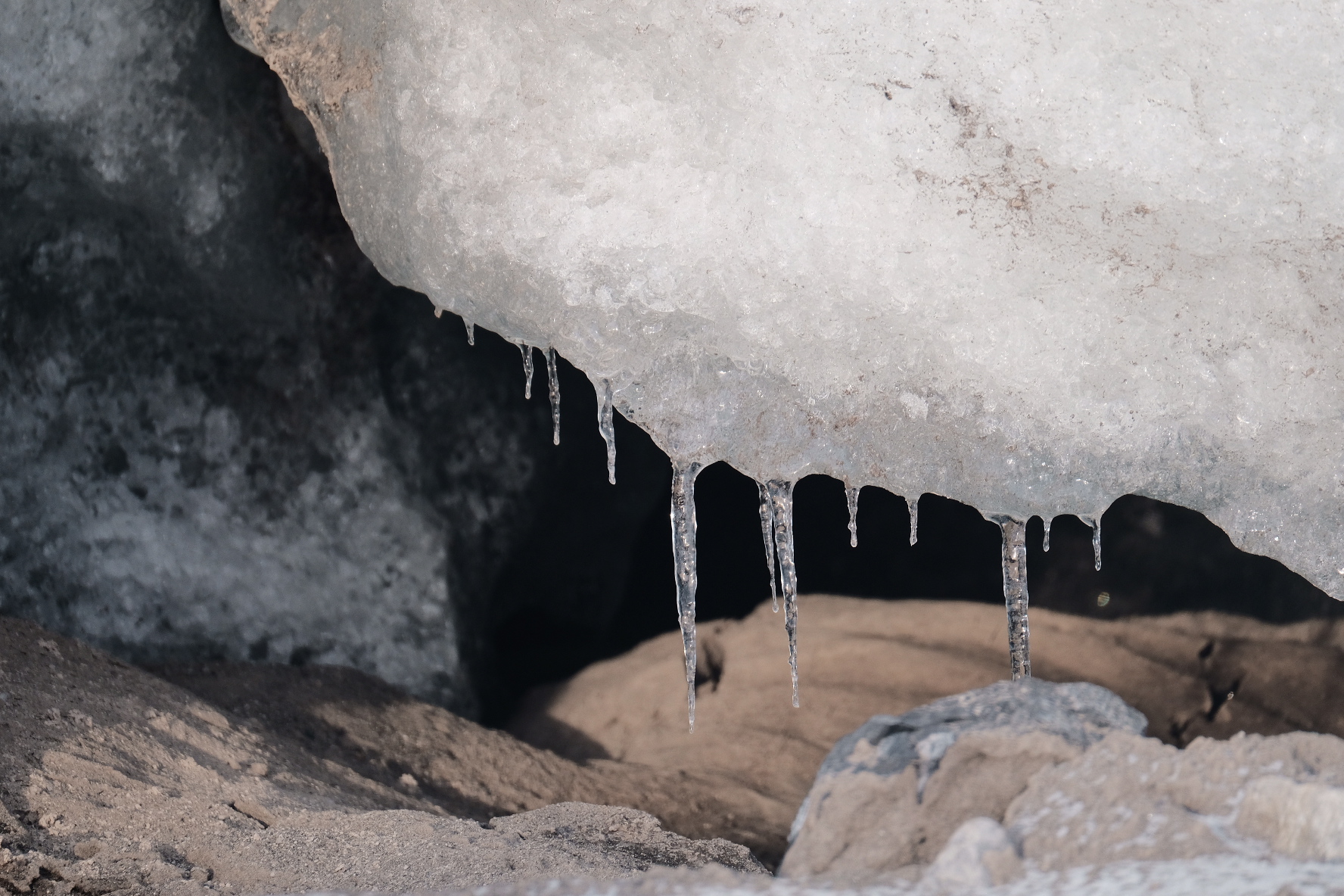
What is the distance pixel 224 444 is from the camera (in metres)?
2.52

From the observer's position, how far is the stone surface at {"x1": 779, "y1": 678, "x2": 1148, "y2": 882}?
1254 millimetres

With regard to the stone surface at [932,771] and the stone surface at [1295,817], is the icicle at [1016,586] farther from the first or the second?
the stone surface at [1295,817]

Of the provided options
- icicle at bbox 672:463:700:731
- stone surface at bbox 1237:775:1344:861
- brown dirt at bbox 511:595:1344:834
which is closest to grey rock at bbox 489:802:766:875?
icicle at bbox 672:463:700:731

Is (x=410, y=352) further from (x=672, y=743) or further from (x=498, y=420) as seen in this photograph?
(x=672, y=743)

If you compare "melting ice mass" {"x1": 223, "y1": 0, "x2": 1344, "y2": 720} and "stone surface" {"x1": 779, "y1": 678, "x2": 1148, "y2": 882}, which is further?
"melting ice mass" {"x1": 223, "y1": 0, "x2": 1344, "y2": 720}

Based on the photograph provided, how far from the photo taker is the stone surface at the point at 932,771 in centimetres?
125

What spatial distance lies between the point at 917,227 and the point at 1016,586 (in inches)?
25.9

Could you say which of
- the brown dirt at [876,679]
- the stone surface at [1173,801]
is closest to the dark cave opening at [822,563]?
the brown dirt at [876,679]

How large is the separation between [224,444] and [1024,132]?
1.88 m

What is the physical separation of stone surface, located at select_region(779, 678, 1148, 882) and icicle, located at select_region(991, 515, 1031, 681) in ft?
0.85

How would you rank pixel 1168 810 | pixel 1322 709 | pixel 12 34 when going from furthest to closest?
pixel 1322 709
pixel 12 34
pixel 1168 810

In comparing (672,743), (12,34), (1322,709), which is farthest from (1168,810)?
(12,34)

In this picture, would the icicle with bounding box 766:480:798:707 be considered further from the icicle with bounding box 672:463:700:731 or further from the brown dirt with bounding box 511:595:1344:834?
the brown dirt with bounding box 511:595:1344:834

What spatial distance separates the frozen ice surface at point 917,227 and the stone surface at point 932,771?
35 cm
